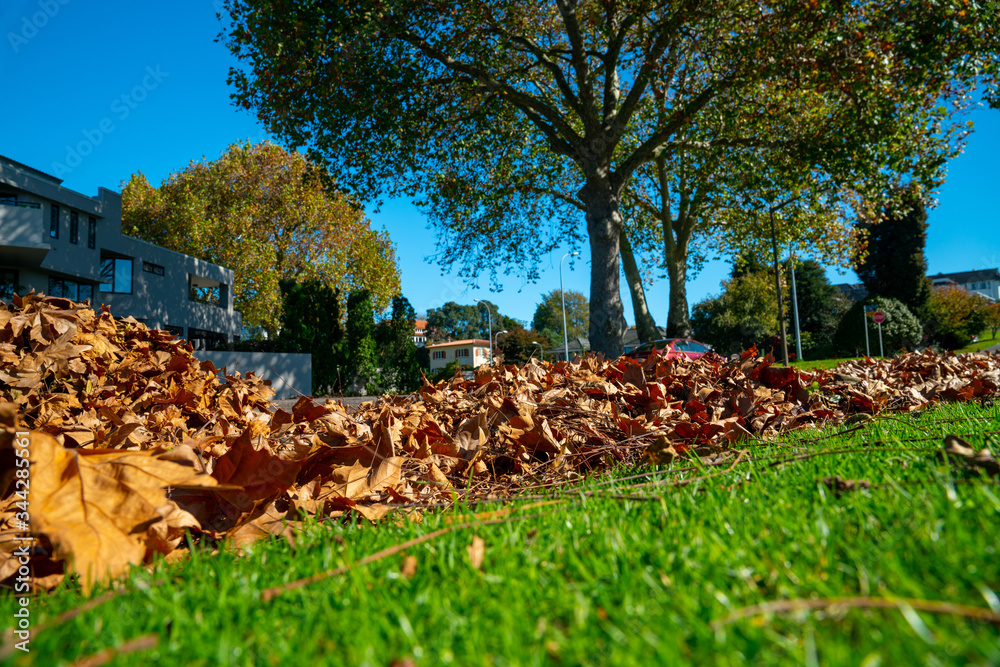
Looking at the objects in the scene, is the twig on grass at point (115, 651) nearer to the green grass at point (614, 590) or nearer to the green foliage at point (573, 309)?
the green grass at point (614, 590)

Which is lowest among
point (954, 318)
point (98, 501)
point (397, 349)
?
point (98, 501)

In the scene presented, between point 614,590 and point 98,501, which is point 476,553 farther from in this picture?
point 98,501

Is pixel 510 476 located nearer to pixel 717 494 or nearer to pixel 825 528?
pixel 717 494

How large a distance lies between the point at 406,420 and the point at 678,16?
11.7m

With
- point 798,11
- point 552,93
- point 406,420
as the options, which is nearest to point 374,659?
point 406,420

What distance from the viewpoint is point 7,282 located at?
25812mm

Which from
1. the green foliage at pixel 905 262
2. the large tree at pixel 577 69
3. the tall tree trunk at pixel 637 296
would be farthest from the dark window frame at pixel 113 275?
the green foliage at pixel 905 262

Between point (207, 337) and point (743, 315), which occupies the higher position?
point (743, 315)

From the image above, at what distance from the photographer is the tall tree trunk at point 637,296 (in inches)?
755

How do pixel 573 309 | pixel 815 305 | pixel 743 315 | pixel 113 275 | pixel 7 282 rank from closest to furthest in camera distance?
pixel 7 282 → pixel 113 275 → pixel 743 315 → pixel 815 305 → pixel 573 309

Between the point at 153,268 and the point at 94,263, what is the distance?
385cm

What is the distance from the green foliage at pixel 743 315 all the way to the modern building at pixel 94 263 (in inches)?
1475

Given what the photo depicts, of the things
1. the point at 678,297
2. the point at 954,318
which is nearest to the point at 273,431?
the point at 678,297

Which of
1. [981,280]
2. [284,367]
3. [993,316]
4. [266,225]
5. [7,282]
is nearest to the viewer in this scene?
[284,367]
